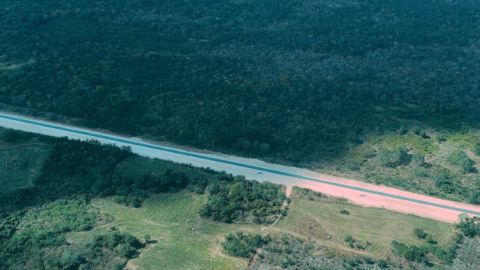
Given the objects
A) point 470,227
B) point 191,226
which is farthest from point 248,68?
point 470,227

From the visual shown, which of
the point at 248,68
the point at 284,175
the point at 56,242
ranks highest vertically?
the point at 248,68

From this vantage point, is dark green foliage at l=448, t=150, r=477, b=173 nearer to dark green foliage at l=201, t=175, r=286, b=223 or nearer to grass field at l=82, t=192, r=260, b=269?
dark green foliage at l=201, t=175, r=286, b=223

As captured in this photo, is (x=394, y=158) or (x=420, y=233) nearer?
(x=420, y=233)

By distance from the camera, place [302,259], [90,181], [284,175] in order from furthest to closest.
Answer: [284,175] < [90,181] < [302,259]

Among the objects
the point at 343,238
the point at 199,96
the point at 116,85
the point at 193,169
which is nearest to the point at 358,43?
the point at 199,96

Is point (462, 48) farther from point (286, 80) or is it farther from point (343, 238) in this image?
point (343, 238)

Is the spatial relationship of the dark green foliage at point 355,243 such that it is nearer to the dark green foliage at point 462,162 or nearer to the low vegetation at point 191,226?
the low vegetation at point 191,226

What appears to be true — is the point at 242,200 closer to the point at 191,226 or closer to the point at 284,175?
the point at 191,226

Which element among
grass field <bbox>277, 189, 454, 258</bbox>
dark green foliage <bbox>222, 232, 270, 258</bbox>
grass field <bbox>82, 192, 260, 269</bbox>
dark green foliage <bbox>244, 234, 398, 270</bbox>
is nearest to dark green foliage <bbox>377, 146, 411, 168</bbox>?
grass field <bbox>277, 189, 454, 258</bbox>
